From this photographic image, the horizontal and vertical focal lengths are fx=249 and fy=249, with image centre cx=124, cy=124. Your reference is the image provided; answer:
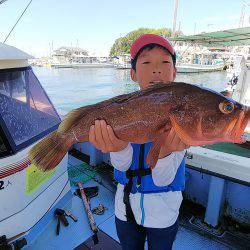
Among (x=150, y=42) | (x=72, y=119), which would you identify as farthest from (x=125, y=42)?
(x=72, y=119)

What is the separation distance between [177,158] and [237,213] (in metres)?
2.27

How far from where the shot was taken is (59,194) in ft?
10.9

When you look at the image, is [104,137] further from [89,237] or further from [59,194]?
[89,237]

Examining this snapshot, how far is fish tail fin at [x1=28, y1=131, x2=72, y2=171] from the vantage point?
1730mm

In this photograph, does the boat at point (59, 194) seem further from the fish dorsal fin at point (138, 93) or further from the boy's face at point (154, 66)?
the boy's face at point (154, 66)

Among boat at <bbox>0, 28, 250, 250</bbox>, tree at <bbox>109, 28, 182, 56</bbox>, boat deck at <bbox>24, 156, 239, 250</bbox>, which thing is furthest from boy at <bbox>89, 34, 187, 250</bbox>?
tree at <bbox>109, 28, 182, 56</bbox>

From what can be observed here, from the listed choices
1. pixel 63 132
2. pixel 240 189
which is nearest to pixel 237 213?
pixel 240 189

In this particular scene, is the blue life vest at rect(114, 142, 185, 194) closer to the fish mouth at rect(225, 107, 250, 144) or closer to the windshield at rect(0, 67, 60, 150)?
the fish mouth at rect(225, 107, 250, 144)

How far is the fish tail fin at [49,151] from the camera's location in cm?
173

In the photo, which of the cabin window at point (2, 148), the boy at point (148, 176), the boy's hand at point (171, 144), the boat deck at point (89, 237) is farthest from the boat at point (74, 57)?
the boy's hand at point (171, 144)

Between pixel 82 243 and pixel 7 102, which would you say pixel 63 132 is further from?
pixel 82 243

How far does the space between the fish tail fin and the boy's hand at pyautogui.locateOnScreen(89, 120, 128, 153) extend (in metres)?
0.20

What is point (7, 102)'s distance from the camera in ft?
8.61

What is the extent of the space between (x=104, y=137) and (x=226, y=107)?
804 millimetres
